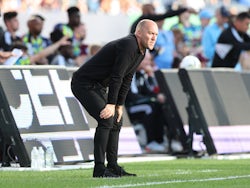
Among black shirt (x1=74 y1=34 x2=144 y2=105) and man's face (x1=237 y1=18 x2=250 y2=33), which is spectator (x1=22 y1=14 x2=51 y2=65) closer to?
man's face (x1=237 y1=18 x2=250 y2=33)

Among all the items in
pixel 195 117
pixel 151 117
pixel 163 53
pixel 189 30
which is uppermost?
pixel 195 117

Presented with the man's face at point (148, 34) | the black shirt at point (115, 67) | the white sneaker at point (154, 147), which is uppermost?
the man's face at point (148, 34)

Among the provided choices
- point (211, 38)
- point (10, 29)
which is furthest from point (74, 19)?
point (211, 38)

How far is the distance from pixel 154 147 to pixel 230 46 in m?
2.43

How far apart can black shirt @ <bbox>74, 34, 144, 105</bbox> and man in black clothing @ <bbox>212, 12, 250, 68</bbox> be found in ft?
25.8

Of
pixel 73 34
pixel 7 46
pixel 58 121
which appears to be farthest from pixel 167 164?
pixel 73 34

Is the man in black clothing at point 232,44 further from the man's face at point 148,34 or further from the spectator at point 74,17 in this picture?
the man's face at point 148,34

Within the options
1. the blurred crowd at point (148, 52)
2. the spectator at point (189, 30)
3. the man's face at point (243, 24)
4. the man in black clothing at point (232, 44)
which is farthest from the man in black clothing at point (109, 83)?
the spectator at point (189, 30)

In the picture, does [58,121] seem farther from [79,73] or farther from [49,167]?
[79,73]

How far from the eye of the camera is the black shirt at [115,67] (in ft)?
38.7

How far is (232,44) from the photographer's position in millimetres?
19859

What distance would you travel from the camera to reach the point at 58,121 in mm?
14906

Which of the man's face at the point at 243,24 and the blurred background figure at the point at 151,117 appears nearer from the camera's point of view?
the blurred background figure at the point at 151,117

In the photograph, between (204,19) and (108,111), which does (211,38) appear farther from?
(108,111)
